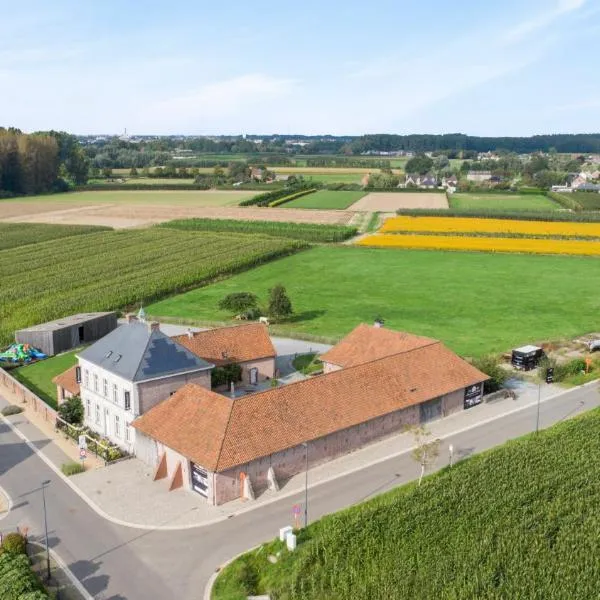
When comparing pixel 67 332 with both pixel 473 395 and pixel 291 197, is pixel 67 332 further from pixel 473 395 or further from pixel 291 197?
pixel 291 197

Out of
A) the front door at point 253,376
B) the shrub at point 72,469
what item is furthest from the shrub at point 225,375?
the shrub at point 72,469

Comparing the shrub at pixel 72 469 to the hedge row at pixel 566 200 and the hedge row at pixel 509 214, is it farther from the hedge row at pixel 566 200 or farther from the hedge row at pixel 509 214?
the hedge row at pixel 566 200

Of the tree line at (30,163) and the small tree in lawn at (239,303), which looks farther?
the tree line at (30,163)

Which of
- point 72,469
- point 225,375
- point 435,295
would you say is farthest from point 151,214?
point 72,469

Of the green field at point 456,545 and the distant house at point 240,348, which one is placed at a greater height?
the distant house at point 240,348

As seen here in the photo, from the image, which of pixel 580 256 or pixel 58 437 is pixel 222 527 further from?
pixel 580 256

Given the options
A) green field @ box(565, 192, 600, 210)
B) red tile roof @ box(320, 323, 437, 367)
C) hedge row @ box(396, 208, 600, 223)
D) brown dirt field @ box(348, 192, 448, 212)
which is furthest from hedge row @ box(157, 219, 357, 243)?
red tile roof @ box(320, 323, 437, 367)
